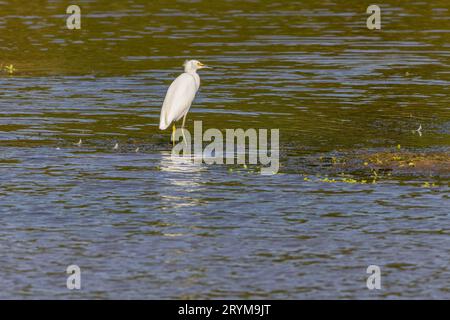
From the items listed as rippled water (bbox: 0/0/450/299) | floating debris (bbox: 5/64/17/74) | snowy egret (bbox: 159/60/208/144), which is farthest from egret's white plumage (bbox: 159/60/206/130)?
floating debris (bbox: 5/64/17/74)

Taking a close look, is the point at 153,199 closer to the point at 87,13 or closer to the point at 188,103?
the point at 188,103

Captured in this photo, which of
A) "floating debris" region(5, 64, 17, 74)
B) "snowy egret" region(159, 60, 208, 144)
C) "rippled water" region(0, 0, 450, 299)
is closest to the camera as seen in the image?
"rippled water" region(0, 0, 450, 299)

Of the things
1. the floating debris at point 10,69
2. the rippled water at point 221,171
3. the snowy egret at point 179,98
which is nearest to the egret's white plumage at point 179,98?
the snowy egret at point 179,98

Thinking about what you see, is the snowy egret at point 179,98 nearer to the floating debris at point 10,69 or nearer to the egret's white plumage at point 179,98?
the egret's white plumage at point 179,98

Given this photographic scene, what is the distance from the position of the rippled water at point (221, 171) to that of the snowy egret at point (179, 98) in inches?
18.8

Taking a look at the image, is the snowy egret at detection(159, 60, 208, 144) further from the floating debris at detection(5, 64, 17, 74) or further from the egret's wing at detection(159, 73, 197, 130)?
the floating debris at detection(5, 64, 17, 74)

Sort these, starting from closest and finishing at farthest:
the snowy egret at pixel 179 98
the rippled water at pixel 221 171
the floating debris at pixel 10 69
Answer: the rippled water at pixel 221 171
the snowy egret at pixel 179 98
the floating debris at pixel 10 69

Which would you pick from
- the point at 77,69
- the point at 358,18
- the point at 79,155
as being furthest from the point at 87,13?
the point at 79,155

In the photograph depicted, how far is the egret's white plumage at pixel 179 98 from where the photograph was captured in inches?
860

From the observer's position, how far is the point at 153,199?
16734mm

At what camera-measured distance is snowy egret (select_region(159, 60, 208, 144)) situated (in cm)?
2183

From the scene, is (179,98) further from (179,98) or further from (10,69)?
(10,69)

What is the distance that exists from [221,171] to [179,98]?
3757mm

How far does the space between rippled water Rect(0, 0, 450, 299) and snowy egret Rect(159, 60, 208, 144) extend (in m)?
0.48
